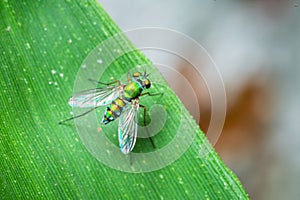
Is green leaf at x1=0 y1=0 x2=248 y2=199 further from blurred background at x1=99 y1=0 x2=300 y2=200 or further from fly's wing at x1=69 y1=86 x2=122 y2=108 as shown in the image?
blurred background at x1=99 y1=0 x2=300 y2=200

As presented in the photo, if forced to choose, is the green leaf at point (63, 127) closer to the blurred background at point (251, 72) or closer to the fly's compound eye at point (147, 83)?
A: the fly's compound eye at point (147, 83)

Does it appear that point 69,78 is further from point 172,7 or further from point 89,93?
point 172,7

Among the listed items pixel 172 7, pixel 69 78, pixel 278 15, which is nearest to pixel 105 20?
pixel 69 78

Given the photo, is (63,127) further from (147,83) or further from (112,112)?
(147,83)

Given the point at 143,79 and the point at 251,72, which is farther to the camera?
the point at 251,72

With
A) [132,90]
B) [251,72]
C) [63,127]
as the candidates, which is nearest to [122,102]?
[132,90]

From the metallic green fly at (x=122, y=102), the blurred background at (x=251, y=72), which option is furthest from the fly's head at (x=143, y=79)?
the blurred background at (x=251, y=72)
